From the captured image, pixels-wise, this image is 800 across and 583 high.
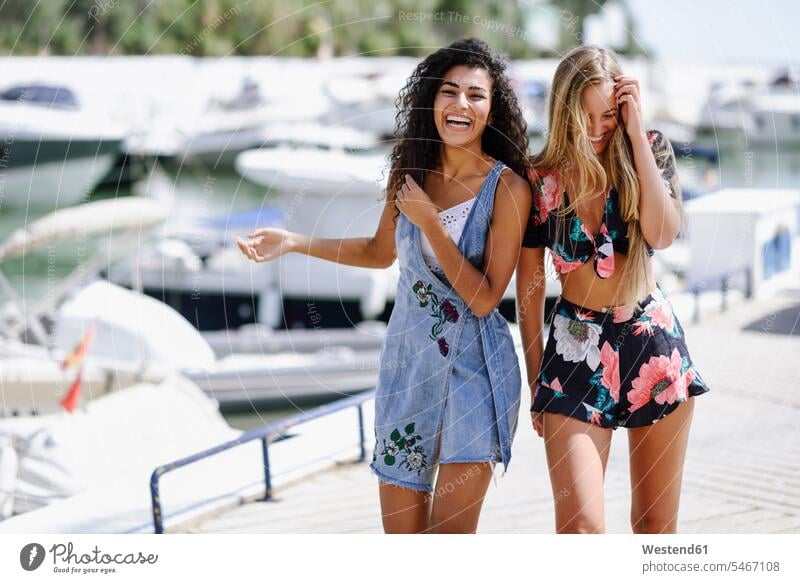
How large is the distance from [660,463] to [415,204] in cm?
97

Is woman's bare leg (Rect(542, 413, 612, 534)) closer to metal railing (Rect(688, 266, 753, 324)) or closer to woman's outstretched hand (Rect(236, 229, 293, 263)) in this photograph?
woman's outstretched hand (Rect(236, 229, 293, 263))

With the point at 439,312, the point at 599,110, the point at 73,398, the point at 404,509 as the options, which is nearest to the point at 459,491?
the point at 404,509

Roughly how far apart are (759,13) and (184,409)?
476 cm

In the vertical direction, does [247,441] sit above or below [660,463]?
below

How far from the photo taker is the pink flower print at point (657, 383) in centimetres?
262

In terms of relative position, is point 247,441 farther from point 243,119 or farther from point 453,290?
point 243,119

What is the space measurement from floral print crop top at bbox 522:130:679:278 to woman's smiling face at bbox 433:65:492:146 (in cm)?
21

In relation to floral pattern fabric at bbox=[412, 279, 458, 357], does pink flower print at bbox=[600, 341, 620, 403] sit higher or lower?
lower

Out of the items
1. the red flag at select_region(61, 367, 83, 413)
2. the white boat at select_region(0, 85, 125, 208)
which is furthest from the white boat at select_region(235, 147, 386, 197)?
the white boat at select_region(0, 85, 125, 208)

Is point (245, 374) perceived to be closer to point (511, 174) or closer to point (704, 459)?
point (704, 459)

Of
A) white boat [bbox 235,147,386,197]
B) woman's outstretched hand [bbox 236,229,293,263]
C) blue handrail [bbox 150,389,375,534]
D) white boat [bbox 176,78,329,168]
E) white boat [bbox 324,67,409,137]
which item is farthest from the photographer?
white boat [bbox 176,78,329,168]

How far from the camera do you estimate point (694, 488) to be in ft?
13.4

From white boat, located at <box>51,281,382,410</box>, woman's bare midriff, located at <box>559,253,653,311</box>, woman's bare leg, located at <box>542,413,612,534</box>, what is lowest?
white boat, located at <box>51,281,382,410</box>

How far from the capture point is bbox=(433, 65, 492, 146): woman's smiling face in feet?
8.57
